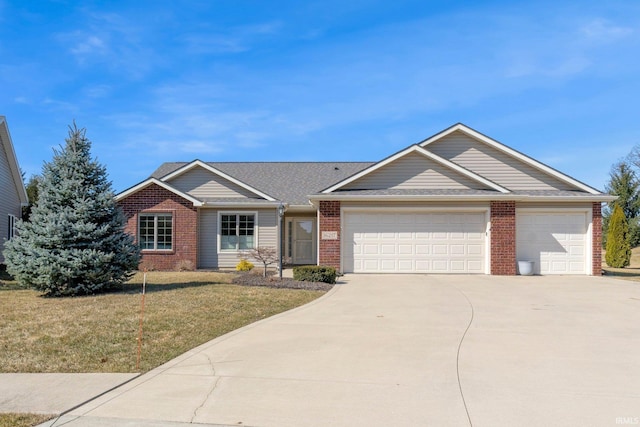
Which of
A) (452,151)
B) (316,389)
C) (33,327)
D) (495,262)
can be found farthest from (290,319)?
(452,151)

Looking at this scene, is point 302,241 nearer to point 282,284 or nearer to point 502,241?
point 502,241

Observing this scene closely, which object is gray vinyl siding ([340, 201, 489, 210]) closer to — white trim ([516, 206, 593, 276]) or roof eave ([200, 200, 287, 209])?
white trim ([516, 206, 593, 276])

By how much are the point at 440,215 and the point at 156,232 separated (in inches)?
458

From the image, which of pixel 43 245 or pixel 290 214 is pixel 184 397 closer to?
pixel 43 245

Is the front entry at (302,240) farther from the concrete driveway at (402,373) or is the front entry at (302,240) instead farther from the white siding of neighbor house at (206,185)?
the concrete driveway at (402,373)

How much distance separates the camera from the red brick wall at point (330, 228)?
1747 cm

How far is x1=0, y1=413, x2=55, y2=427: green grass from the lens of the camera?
4182 mm

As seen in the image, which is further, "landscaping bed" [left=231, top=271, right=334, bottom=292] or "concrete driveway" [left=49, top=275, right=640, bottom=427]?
"landscaping bed" [left=231, top=271, right=334, bottom=292]

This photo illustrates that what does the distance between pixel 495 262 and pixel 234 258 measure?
1069cm

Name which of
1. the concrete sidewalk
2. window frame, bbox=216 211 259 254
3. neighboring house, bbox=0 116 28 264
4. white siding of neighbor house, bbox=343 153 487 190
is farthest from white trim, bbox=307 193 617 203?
neighboring house, bbox=0 116 28 264

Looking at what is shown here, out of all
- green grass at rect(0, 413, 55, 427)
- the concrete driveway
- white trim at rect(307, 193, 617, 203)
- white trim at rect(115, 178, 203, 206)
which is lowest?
the concrete driveway

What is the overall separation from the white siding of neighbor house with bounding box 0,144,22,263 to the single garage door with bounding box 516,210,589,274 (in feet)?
71.0

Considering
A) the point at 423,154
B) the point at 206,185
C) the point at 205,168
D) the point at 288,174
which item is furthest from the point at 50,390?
the point at 288,174

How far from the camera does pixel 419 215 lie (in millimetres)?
17625
